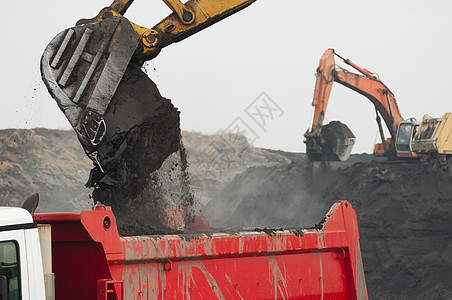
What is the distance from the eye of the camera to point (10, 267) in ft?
9.83

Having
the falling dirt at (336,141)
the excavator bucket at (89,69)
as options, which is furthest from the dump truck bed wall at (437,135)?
the excavator bucket at (89,69)

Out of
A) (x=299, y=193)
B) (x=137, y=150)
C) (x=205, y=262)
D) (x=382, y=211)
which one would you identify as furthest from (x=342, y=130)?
(x=205, y=262)

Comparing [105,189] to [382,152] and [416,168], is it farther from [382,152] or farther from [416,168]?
[382,152]

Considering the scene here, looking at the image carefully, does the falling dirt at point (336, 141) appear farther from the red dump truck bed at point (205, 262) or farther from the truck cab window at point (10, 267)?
the truck cab window at point (10, 267)

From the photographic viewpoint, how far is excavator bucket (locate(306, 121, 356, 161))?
2128 centimetres

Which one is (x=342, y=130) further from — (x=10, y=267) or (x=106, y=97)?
(x=10, y=267)

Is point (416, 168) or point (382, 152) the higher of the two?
point (382, 152)

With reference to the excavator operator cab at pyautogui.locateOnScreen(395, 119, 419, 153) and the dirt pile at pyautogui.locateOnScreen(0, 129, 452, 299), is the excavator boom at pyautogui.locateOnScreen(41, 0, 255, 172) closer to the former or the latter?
the dirt pile at pyautogui.locateOnScreen(0, 129, 452, 299)

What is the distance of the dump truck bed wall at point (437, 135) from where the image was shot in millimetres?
19625

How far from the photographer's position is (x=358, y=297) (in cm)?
491

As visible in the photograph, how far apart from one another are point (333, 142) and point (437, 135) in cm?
340

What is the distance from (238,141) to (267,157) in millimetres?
2326

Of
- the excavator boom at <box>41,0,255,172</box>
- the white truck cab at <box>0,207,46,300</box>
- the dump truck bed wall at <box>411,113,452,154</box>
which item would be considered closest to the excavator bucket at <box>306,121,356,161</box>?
the dump truck bed wall at <box>411,113,452,154</box>

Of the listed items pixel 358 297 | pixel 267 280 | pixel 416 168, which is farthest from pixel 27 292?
pixel 416 168
